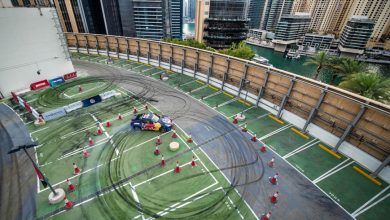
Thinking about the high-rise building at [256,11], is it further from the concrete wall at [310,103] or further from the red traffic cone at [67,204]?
the red traffic cone at [67,204]

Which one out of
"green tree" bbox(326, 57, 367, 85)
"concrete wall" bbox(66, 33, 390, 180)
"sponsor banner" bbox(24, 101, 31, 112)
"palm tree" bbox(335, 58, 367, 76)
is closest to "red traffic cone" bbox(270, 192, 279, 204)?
"concrete wall" bbox(66, 33, 390, 180)

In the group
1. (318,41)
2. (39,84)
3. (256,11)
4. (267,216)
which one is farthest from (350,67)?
(256,11)

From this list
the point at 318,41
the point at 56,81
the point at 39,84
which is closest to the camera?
the point at 39,84

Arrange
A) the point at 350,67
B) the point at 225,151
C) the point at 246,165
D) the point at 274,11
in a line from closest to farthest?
the point at 246,165 < the point at 225,151 < the point at 350,67 < the point at 274,11

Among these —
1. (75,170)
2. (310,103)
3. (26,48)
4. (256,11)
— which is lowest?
(75,170)

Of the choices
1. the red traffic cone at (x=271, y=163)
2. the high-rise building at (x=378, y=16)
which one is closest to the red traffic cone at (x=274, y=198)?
the red traffic cone at (x=271, y=163)

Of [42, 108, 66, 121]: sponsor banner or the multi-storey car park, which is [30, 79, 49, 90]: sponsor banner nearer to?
the multi-storey car park

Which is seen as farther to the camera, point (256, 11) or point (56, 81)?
point (256, 11)

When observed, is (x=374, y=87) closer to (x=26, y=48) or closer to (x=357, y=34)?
(x=26, y=48)
